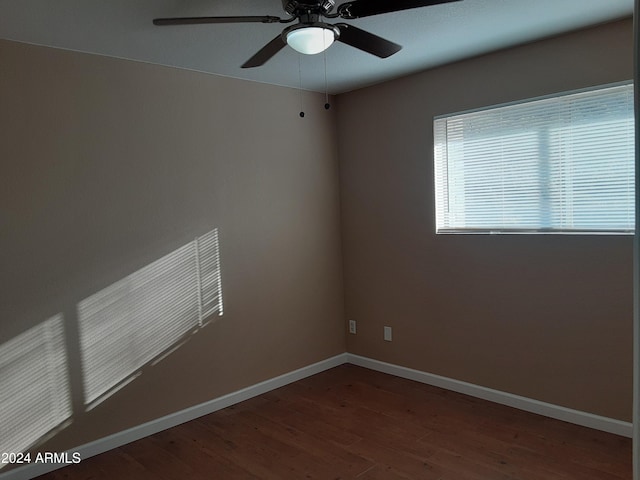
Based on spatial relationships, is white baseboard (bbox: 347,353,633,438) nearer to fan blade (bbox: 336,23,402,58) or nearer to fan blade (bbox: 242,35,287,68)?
fan blade (bbox: 336,23,402,58)

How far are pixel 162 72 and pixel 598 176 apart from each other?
2.94 m

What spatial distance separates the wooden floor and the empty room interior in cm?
3

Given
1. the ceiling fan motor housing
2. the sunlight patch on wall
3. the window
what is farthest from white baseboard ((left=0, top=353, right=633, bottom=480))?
the ceiling fan motor housing

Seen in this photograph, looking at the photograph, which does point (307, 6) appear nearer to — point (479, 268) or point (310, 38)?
point (310, 38)

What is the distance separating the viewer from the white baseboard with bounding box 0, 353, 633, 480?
9.57ft

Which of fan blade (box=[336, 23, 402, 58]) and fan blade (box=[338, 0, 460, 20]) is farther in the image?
fan blade (box=[336, 23, 402, 58])

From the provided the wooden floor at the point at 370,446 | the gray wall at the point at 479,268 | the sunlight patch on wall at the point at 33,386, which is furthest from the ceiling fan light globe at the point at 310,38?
the wooden floor at the point at 370,446

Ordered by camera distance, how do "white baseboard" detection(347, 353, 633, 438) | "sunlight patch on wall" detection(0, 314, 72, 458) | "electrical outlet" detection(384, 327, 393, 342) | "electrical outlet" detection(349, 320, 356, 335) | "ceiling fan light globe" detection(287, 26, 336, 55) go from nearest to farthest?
"ceiling fan light globe" detection(287, 26, 336, 55) → "sunlight patch on wall" detection(0, 314, 72, 458) → "white baseboard" detection(347, 353, 633, 438) → "electrical outlet" detection(384, 327, 393, 342) → "electrical outlet" detection(349, 320, 356, 335)

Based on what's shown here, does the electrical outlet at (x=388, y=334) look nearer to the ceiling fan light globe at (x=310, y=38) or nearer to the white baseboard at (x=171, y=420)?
the white baseboard at (x=171, y=420)

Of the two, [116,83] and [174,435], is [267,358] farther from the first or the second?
[116,83]

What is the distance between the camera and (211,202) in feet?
11.6

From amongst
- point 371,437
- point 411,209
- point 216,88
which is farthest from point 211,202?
point 371,437

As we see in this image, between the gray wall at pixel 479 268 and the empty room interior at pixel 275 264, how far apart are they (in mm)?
15

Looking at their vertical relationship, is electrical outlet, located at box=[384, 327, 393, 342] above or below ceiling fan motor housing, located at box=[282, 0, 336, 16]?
below
